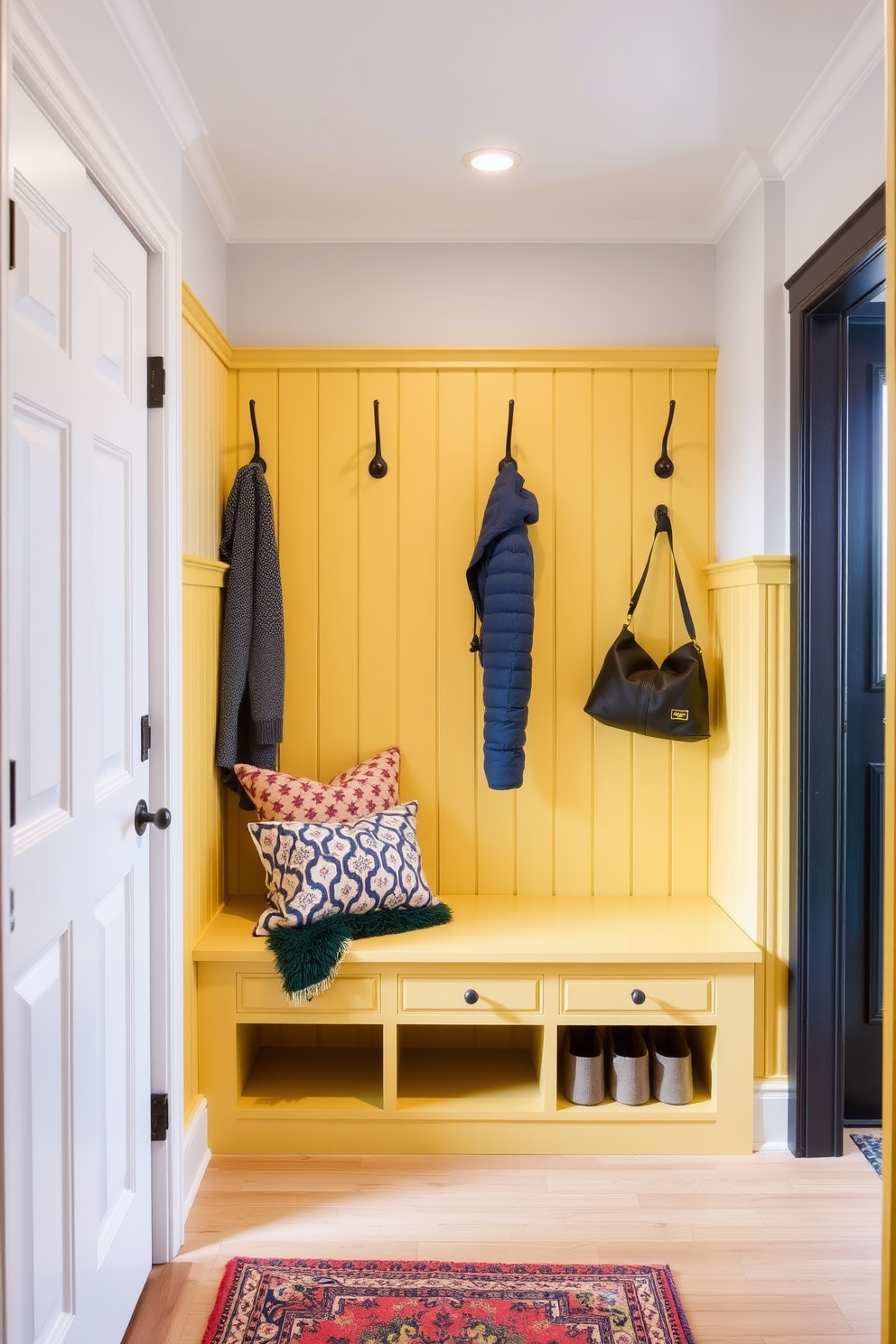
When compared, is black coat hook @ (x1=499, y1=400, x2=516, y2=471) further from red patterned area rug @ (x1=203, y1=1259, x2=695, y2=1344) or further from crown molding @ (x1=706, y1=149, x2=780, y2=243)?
red patterned area rug @ (x1=203, y1=1259, x2=695, y2=1344)

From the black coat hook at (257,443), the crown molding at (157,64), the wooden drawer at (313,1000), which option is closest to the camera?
the crown molding at (157,64)

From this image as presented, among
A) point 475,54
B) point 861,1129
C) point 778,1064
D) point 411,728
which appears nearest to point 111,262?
point 475,54

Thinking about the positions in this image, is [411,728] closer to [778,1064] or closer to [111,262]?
[778,1064]

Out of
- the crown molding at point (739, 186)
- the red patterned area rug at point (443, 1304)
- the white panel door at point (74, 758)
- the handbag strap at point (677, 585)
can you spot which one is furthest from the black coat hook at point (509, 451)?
the red patterned area rug at point (443, 1304)

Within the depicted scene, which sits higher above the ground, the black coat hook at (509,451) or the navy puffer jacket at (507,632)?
the black coat hook at (509,451)

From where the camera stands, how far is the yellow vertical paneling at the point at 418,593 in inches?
116

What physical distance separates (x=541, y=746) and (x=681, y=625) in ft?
1.83

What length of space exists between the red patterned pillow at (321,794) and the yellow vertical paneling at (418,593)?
0.46 ft

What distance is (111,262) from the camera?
1.80 m

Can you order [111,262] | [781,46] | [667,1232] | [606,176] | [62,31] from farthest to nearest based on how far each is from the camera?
[606,176], [667,1232], [781,46], [111,262], [62,31]

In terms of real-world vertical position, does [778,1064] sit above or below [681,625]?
below

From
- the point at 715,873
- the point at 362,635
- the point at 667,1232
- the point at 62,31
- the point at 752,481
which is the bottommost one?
the point at 667,1232

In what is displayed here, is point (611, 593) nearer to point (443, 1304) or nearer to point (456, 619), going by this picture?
point (456, 619)

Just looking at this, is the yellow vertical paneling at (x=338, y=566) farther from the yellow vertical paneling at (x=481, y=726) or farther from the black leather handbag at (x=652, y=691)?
the black leather handbag at (x=652, y=691)
